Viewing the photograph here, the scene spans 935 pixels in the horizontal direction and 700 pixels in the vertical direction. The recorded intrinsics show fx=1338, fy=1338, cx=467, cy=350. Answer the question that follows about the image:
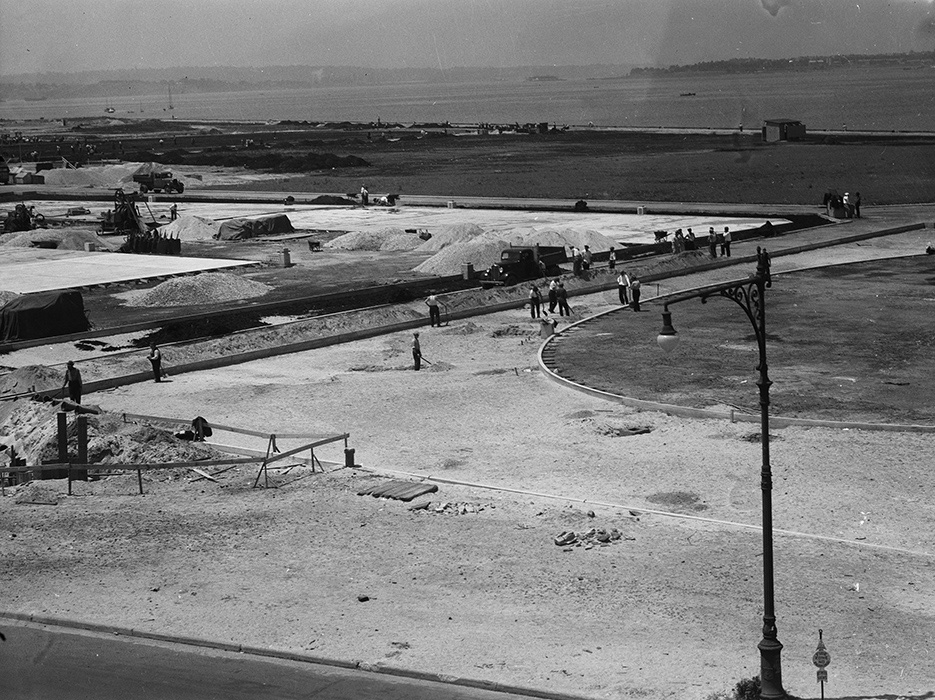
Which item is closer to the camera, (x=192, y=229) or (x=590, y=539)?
(x=590, y=539)

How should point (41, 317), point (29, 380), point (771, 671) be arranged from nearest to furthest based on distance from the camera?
point (771, 671), point (29, 380), point (41, 317)

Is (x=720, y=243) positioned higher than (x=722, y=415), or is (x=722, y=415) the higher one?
(x=720, y=243)

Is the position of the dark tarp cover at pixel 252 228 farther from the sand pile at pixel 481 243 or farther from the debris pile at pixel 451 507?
the debris pile at pixel 451 507

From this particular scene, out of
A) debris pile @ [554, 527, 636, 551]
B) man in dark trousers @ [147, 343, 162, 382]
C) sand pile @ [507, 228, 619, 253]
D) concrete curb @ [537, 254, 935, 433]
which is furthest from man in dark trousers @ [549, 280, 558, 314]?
debris pile @ [554, 527, 636, 551]

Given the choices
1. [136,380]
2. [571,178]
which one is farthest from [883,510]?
[571,178]

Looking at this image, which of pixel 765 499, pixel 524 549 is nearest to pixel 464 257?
pixel 524 549

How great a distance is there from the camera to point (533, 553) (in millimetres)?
20797

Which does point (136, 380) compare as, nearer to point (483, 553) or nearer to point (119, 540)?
point (119, 540)

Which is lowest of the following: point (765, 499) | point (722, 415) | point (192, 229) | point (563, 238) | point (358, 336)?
point (358, 336)

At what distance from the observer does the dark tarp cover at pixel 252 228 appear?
70.1 meters

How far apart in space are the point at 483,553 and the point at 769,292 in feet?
98.6

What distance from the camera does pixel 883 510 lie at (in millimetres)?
22594

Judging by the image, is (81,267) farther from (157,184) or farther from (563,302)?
(157,184)

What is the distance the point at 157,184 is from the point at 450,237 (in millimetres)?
50437
